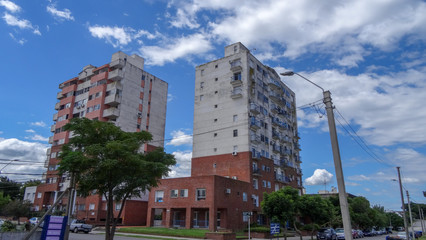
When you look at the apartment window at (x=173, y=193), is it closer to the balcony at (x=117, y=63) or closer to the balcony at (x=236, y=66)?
the balcony at (x=236, y=66)

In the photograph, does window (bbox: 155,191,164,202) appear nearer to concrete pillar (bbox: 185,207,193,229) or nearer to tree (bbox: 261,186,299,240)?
concrete pillar (bbox: 185,207,193,229)

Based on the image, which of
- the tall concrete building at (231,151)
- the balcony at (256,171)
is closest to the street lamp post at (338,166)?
the tall concrete building at (231,151)

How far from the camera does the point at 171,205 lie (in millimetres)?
44938

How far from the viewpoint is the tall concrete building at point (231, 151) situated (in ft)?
141

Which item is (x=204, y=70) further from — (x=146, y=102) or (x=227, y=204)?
(x=227, y=204)

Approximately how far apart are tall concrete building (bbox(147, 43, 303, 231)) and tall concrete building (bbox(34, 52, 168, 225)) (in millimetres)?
10091

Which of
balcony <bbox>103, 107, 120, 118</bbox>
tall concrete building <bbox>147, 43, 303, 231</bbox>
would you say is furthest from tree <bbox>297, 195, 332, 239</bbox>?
balcony <bbox>103, 107, 120, 118</bbox>

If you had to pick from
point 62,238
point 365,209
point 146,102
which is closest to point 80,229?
point 62,238

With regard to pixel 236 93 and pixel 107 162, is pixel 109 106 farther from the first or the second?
pixel 107 162

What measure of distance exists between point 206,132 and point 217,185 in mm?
15645

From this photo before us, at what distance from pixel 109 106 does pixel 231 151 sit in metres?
26.0

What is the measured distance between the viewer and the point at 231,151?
51812 millimetres

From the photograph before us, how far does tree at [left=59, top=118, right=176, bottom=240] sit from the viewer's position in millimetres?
17308

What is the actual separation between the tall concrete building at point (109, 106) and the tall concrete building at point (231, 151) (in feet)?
33.1
